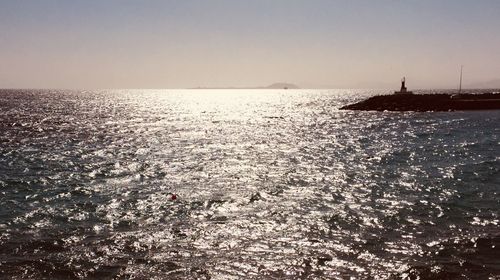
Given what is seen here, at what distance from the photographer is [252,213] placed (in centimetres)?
2181

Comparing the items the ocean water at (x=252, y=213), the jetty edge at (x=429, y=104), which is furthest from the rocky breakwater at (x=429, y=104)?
the ocean water at (x=252, y=213)

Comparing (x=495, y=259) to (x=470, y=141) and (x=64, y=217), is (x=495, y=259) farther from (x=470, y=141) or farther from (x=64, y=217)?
(x=470, y=141)

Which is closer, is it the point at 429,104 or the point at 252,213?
the point at 252,213

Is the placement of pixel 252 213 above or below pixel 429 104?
below

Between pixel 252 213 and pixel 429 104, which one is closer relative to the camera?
pixel 252 213

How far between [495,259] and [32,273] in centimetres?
1650

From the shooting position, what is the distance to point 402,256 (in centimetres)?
1617

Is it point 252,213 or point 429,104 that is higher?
point 429,104

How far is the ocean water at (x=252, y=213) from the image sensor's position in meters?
15.5

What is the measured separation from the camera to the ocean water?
15453 millimetres

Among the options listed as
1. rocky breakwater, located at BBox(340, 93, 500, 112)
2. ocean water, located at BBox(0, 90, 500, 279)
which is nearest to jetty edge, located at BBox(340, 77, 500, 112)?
rocky breakwater, located at BBox(340, 93, 500, 112)

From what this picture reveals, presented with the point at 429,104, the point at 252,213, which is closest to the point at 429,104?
the point at 429,104

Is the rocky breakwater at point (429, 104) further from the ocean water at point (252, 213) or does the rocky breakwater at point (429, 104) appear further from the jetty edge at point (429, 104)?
the ocean water at point (252, 213)

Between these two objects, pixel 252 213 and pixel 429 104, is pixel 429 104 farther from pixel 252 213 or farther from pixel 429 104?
pixel 252 213
